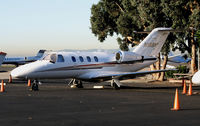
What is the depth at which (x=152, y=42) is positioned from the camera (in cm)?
2827

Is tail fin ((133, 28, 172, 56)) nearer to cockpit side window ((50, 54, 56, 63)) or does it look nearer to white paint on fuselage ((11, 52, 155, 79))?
white paint on fuselage ((11, 52, 155, 79))

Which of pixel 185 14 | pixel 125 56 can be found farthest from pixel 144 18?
pixel 125 56

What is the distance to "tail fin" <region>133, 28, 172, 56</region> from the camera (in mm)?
28031

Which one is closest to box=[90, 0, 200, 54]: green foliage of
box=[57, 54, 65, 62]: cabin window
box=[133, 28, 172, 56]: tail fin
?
box=[133, 28, 172, 56]: tail fin

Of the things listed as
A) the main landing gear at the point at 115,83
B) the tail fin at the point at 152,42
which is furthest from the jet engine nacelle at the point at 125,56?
the main landing gear at the point at 115,83

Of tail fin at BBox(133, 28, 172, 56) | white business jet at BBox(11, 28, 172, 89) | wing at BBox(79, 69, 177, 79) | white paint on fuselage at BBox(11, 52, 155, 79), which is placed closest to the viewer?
white paint on fuselage at BBox(11, 52, 155, 79)

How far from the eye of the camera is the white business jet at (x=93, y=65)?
76.0 feet

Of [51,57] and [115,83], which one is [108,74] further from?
[51,57]

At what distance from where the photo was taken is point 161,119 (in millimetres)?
11469

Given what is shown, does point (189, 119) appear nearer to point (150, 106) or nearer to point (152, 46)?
point (150, 106)

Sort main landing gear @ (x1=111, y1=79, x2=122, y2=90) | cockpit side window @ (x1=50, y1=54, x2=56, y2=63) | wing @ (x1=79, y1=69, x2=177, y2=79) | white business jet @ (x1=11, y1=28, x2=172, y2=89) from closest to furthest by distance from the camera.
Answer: white business jet @ (x1=11, y1=28, x2=172, y2=89)
cockpit side window @ (x1=50, y1=54, x2=56, y2=63)
wing @ (x1=79, y1=69, x2=177, y2=79)
main landing gear @ (x1=111, y1=79, x2=122, y2=90)

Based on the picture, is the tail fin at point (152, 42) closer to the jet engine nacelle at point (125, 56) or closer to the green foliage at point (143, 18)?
the jet engine nacelle at point (125, 56)

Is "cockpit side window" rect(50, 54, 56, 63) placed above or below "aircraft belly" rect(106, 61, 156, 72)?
above

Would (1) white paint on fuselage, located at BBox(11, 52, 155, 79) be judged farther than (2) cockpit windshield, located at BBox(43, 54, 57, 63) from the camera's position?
No
